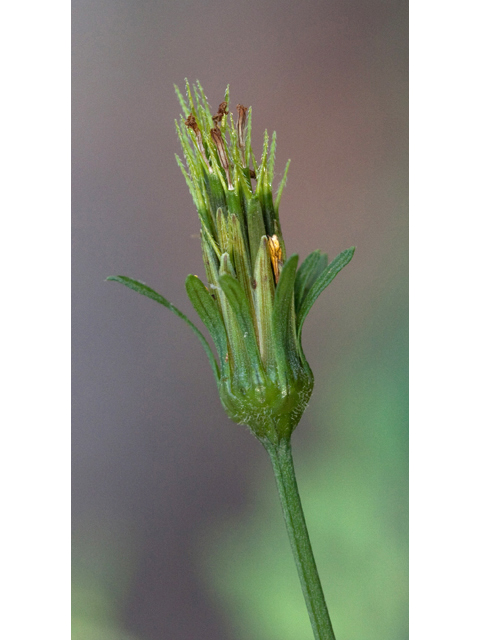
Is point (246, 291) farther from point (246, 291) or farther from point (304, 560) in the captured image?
point (304, 560)

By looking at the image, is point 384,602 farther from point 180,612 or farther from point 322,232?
point 322,232

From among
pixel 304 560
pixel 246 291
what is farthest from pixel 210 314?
pixel 304 560

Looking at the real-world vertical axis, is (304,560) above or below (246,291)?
below

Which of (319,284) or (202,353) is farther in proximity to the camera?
(202,353)
